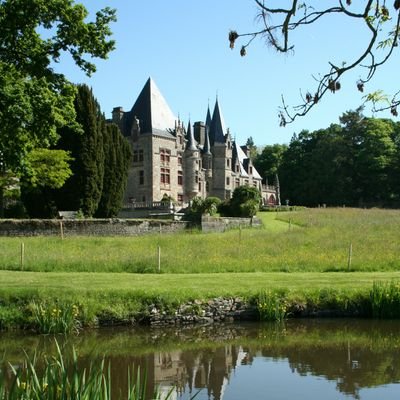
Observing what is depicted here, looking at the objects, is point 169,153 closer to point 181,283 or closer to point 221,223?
point 221,223

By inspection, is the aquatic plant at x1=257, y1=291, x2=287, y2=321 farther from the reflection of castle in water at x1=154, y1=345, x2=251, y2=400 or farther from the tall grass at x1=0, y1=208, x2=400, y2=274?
the tall grass at x1=0, y1=208, x2=400, y2=274

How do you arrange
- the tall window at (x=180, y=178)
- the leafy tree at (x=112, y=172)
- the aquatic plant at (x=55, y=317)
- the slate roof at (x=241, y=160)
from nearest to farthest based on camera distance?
the aquatic plant at (x=55, y=317) < the leafy tree at (x=112, y=172) < the tall window at (x=180, y=178) < the slate roof at (x=241, y=160)

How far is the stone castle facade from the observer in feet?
166

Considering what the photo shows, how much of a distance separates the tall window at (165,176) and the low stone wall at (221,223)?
16.7 m

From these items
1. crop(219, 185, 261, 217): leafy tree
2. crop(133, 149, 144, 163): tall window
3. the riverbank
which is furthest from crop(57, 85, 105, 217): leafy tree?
the riverbank

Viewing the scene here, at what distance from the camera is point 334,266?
1908 centimetres

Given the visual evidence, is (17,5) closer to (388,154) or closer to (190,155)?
(190,155)

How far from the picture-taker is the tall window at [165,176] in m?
51.7

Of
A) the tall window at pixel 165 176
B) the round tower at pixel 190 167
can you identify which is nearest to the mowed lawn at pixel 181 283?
the tall window at pixel 165 176

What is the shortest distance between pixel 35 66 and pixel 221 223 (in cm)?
1981

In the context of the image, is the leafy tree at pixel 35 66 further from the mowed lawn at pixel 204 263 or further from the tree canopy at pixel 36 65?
the mowed lawn at pixel 204 263

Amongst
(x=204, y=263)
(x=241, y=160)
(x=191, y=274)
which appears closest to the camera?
(x=191, y=274)

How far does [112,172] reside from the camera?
128ft

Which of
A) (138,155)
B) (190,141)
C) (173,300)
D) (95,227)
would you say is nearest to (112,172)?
(95,227)
